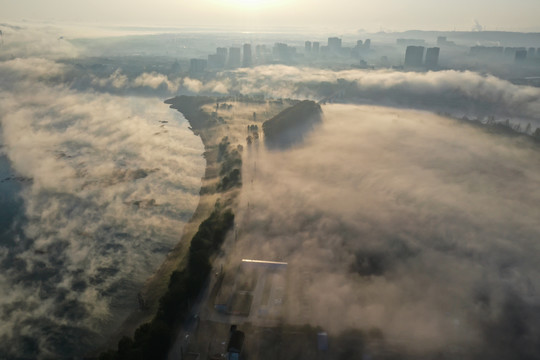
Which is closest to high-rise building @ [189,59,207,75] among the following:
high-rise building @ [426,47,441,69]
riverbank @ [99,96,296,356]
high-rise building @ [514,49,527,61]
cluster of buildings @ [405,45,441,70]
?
riverbank @ [99,96,296,356]

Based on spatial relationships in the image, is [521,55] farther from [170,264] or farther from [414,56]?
[170,264]

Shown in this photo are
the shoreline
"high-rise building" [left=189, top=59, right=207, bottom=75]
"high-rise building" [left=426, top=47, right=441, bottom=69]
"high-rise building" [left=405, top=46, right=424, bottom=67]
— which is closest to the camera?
the shoreline

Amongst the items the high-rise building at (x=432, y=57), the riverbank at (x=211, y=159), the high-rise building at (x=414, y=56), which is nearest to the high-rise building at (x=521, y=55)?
the high-rise building at (x=432, y=57)

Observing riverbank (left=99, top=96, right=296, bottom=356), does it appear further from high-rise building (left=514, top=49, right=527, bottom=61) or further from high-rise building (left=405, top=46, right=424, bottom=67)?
high-rise building (left=514, top=49, right=527, bottom=61)

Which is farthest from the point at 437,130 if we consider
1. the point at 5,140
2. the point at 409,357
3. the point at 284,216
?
the point at 5,140

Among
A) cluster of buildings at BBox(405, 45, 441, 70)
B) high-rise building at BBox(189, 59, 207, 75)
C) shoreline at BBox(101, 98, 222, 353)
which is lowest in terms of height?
shoreline at BBox(101, 98, 222, 353)

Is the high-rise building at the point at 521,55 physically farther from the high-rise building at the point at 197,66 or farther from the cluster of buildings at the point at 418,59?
Answer: the high-rise building at the point at 197,66

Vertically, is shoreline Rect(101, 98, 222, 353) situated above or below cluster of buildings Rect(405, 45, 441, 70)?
below
